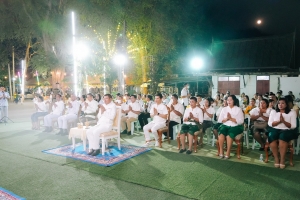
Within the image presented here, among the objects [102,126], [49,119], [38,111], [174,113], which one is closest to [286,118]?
[174,113]

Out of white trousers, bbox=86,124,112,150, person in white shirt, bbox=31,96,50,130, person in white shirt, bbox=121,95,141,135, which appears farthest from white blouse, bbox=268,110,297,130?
person in white shirt, bbox=31,96,50,130

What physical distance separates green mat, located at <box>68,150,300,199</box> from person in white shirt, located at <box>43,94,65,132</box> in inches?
170

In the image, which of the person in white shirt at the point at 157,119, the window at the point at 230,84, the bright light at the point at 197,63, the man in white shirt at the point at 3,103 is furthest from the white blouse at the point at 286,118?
the bright light at the point at 197,63

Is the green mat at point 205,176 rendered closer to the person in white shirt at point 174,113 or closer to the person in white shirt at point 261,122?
the person in white shirt at point 261,122

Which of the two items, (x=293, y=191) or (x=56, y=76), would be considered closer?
(x=293, y=191)

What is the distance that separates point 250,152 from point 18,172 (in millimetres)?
5436

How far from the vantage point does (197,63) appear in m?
21.8

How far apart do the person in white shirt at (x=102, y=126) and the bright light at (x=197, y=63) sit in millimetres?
15723

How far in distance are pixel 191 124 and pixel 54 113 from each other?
18.9ft

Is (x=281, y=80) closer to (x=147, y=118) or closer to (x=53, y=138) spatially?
(x=147, y=118)

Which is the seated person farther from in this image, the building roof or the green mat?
the building roof

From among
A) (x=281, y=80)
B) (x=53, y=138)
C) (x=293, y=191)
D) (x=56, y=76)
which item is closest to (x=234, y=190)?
(x=293, y=191)

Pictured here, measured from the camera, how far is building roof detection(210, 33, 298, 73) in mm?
17375

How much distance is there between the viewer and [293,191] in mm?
4023
